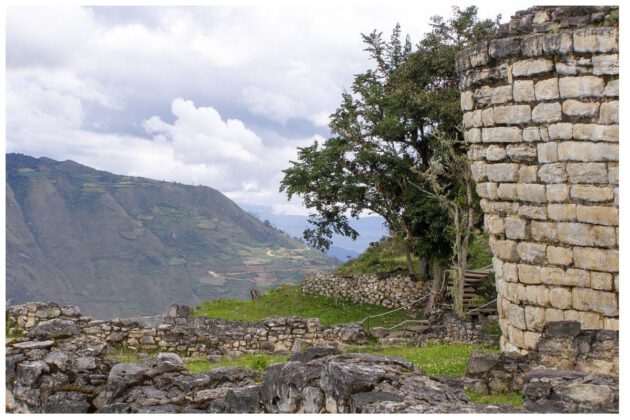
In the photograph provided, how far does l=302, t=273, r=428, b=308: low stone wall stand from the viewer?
98.8 feet

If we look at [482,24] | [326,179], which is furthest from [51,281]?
[482,24]

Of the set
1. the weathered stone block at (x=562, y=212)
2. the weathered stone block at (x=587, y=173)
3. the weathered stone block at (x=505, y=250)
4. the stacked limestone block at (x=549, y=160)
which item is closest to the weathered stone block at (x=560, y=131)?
the stacked limestone block at (x=549, y=160)

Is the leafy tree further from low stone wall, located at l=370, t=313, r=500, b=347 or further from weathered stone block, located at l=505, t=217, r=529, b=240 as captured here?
weathered stone block, located at l=505, t=217, r=529, b=240

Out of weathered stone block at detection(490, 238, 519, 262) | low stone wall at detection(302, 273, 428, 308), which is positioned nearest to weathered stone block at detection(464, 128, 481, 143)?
weathered stone block at detection(490, 238, 519, 262)

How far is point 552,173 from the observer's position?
10.7 meters

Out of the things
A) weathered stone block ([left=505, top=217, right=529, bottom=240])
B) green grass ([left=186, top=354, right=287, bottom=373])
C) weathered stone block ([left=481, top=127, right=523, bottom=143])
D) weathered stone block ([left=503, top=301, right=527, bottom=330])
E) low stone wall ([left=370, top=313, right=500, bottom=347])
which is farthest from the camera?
low stone wall ([left=370, top=313, right=500, bottom=347])

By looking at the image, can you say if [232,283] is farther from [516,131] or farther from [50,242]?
[516,131]

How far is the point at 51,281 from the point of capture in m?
99.9

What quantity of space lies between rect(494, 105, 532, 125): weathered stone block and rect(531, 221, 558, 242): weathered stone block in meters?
1.66

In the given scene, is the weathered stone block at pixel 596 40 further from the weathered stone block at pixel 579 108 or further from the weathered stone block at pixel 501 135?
the weathered stone block at pixel 501 135

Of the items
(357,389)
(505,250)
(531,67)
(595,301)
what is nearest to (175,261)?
(505,250)

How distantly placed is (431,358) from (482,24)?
17441 millimetres

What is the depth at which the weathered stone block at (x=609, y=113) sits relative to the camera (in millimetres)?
9953

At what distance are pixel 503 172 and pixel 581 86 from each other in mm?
1866
